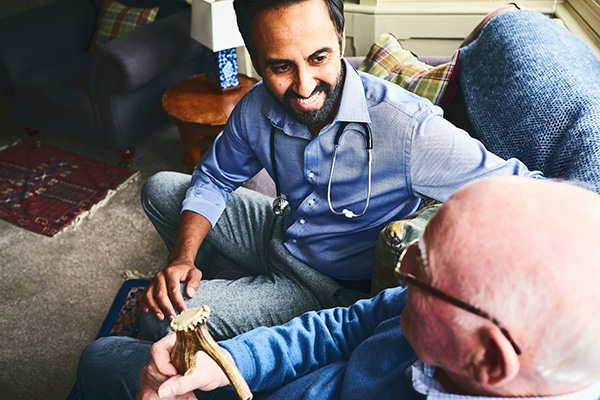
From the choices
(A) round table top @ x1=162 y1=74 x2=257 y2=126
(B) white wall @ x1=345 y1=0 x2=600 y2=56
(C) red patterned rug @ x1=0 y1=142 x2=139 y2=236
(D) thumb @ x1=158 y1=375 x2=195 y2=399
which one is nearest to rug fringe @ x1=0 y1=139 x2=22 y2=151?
(C) red patterned rug @ x1=0 y1=142 x2=139 y2=236

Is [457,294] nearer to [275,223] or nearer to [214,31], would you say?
[275,223]

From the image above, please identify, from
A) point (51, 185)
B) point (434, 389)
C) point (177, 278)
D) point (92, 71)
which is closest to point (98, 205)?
point (51, 185)

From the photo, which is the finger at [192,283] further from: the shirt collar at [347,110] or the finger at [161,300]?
the shirt collar at [347,110]

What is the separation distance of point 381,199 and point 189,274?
54 cm

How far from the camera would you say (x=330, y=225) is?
1.38 metres

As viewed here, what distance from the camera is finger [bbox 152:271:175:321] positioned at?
1277 millimetres

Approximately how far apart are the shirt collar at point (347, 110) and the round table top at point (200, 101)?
3.52 ft

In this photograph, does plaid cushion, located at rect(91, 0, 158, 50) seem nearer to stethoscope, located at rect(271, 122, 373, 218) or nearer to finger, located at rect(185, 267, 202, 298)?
stethoscope, located at rect(271, 122, 373, 218)

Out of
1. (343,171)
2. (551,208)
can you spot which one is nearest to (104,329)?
(343,171)

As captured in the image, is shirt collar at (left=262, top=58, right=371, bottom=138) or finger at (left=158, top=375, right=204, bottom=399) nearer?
finger at (left=158, top=375, right=204, bottom=399)

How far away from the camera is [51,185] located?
2848 millimetres

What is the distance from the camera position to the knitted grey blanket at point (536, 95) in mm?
1142

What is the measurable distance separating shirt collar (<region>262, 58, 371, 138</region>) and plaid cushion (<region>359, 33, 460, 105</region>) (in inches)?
16.9

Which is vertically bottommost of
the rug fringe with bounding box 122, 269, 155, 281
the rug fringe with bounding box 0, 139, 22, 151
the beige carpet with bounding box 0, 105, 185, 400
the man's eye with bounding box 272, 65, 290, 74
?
the beige carpet with bounding box 0, 105, 185, 400
